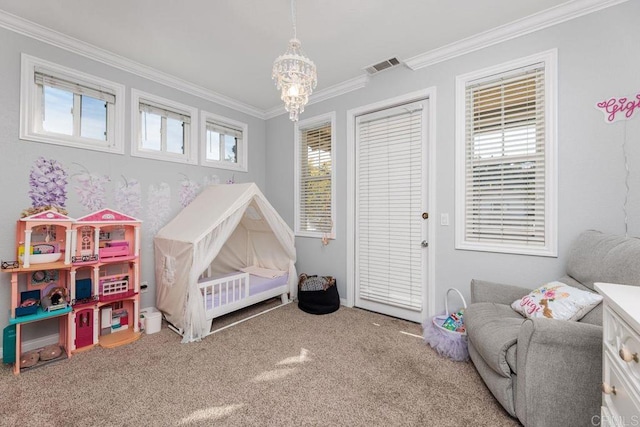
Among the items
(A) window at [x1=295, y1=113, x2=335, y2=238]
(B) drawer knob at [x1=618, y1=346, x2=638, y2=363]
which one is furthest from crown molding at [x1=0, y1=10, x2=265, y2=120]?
(B) drawer knob at [x1=618, y1=346, x2=638, y2=363]

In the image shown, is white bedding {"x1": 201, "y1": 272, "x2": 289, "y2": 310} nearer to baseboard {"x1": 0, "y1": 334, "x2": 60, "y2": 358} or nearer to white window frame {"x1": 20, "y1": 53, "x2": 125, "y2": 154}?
baseboard {"x1": 0, "y1": 334, "x2": 60, "y2": 358}

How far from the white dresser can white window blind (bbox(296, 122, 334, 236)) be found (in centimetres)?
270

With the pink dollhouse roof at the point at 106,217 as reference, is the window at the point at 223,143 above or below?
above

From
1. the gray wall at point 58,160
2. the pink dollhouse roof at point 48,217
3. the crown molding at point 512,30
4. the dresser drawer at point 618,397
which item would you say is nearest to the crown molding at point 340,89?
the crown molding at point 512,30

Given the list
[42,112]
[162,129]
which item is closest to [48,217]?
[42,112]

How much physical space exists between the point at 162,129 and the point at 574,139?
4.10m

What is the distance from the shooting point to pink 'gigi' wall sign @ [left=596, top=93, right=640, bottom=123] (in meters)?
1.90

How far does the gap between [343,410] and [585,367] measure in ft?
4.24

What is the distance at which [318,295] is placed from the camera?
10.4ft

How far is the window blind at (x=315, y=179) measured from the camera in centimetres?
365

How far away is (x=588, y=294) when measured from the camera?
1.63 meters

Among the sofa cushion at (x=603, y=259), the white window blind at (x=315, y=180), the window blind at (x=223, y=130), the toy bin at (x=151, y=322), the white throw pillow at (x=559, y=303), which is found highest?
the window blind at (x=223, y=130)

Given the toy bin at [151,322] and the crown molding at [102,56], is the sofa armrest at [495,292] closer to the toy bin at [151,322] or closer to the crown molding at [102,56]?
the toy bin at [151,322]

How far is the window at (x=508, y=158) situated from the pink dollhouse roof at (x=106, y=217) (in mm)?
3307
